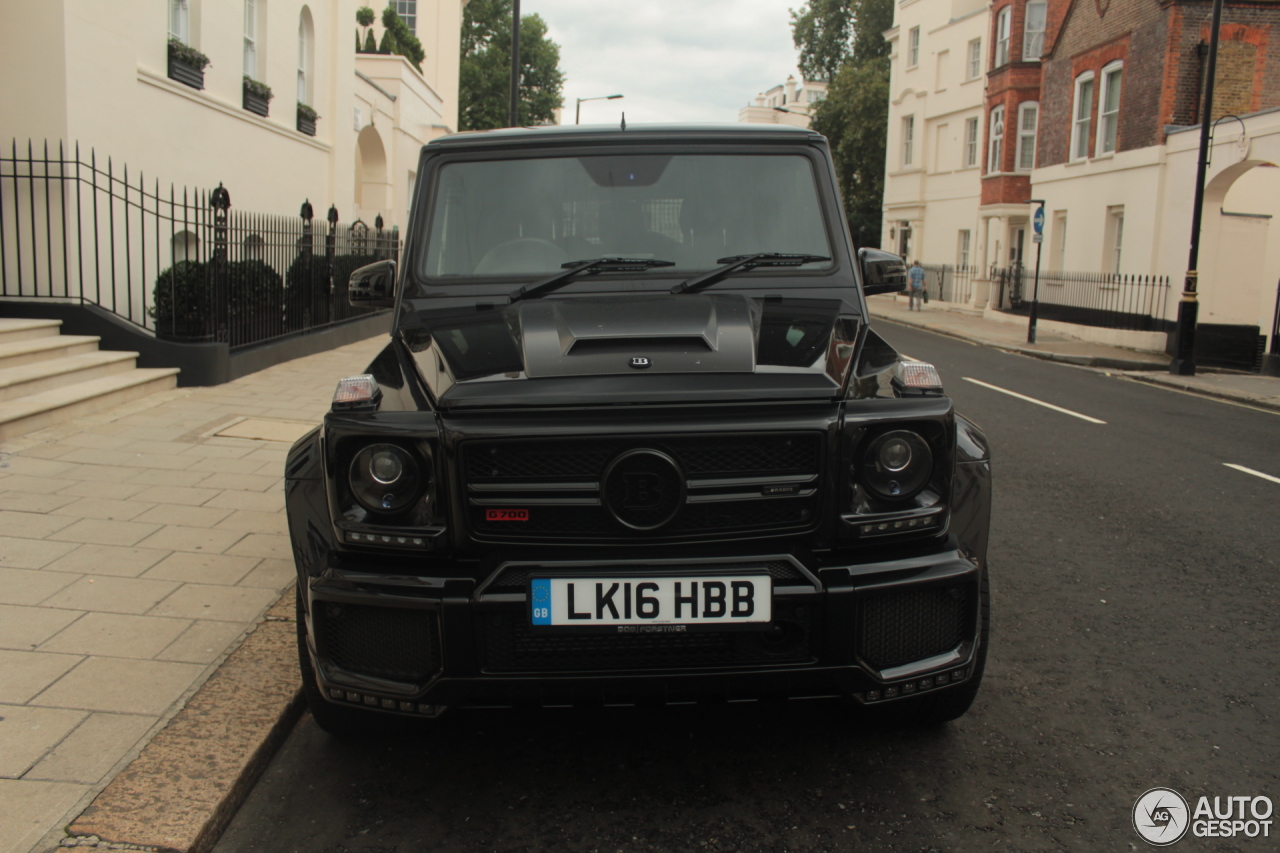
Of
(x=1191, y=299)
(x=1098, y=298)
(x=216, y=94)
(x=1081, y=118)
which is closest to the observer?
(x=216, y=94)

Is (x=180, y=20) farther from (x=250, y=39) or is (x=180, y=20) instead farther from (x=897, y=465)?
(x=897, y=465)

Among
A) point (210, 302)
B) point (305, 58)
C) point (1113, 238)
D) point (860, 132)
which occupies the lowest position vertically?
point (210, 302)

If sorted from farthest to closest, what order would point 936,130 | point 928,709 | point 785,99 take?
point 785,99 → point 936,130 → point 928,709

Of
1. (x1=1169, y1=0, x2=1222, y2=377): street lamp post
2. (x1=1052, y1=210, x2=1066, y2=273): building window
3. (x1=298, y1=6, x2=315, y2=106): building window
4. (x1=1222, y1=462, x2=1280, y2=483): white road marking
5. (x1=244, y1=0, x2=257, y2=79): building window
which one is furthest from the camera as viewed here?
(x1=1052, y1=210, x2=1066, y2=273): building window

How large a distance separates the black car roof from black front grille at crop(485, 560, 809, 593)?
1972mm

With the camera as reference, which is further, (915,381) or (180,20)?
(180,20)

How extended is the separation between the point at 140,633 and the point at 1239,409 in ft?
44.4

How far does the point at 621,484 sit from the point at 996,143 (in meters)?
36.8

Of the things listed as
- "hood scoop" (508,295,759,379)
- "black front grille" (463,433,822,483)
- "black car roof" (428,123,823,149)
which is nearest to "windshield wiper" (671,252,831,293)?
"hood scoop" (508,295,759,379)

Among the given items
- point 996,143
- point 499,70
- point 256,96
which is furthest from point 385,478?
point 499,70

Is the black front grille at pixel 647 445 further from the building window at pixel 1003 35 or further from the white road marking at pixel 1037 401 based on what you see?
the building window at pixel 1003 35

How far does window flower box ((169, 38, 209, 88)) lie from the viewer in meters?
12.7

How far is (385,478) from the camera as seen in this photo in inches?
112

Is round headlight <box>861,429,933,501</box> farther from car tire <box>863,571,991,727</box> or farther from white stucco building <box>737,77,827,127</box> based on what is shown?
white stucco building <box>737,77,827,127</box>
